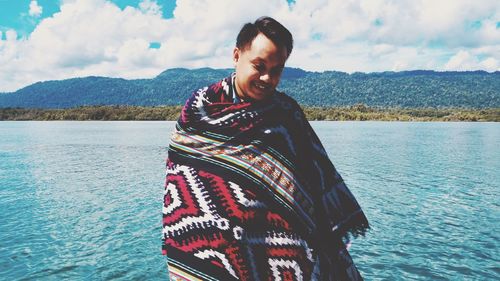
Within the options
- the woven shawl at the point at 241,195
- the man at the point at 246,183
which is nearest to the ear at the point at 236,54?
the man at the point at 246,183

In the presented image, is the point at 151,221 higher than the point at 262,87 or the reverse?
the reverse

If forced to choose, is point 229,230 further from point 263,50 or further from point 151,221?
point 151,221

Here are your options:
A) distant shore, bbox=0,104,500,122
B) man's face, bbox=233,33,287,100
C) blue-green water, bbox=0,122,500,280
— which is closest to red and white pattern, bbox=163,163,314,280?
man's face, bbox=233,33,287,100

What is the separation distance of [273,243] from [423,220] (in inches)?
581

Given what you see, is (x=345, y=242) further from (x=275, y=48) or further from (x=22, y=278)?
(x=22, y=278)

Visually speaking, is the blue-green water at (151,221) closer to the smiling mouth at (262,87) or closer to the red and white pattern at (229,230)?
the red and white pattern at (229,230)

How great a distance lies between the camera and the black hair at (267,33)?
8.01 feet

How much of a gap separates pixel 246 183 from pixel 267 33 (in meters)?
0.87

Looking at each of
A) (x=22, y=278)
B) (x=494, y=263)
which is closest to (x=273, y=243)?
(x=22, y=278)

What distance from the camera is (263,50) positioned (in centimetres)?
245

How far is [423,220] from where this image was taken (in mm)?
15617

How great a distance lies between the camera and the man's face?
8.05 ft

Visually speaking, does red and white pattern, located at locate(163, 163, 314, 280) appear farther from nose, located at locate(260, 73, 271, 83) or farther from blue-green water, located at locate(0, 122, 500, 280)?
blue-green water, located at locate(0, 122, 500, 280)

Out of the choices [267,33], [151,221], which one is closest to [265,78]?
[267,33]
